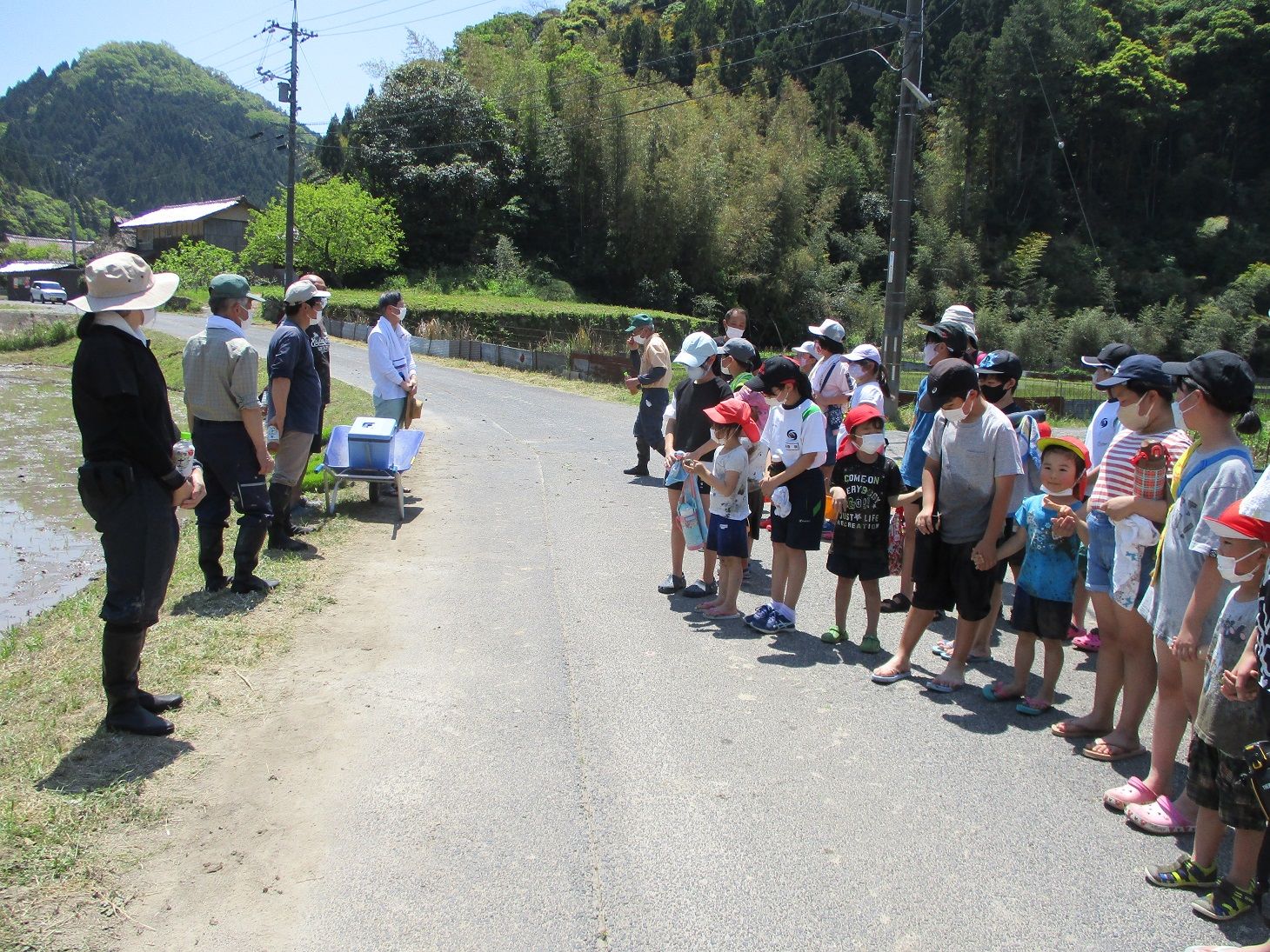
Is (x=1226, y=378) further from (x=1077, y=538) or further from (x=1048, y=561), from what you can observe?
(x=1077, y=538)

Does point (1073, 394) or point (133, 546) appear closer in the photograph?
point (133, 546)

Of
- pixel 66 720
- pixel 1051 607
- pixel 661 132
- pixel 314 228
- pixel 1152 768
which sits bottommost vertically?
pixel 66 720

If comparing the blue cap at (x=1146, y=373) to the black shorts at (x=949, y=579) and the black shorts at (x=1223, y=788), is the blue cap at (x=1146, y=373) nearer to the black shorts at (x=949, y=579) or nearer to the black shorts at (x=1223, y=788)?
the black shorts at (x=949, y=579)

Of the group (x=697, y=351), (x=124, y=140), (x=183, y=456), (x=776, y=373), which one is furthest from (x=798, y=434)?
(x=124, y=140)

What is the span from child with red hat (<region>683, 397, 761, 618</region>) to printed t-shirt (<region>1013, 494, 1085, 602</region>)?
187 cm

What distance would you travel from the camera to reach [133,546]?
172 inches

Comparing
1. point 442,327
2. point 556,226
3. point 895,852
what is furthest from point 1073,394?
point 556,226

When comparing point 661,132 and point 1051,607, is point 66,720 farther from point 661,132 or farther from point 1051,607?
point 661,132

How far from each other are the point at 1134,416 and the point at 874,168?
191 ft

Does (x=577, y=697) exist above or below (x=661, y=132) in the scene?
below

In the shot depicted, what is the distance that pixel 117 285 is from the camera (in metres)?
4.38

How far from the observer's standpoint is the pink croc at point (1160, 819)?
377 centimetres

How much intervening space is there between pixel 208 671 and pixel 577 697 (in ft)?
6.57

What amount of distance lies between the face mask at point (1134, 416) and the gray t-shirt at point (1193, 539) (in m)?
0.57
